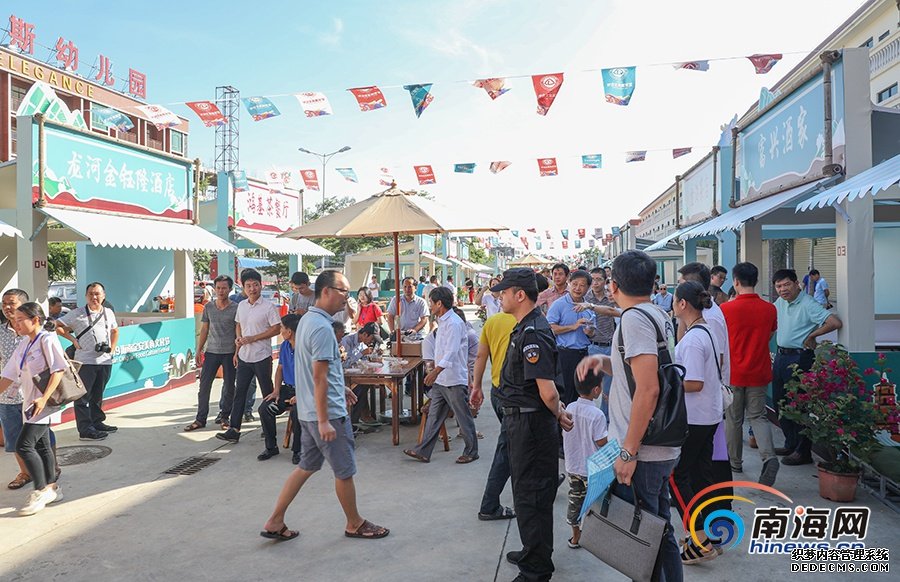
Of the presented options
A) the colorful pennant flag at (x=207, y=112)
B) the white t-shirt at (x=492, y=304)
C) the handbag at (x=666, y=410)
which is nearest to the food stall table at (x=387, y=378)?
the handbag at (x=666, y=410)

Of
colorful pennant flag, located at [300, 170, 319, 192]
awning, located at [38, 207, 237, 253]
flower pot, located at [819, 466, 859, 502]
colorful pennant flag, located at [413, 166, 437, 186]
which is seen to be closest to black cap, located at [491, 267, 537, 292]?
flower pot, located at [819, 466, 859, 502]

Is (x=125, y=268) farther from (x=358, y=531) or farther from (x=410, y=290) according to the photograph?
(x=358, y=531)

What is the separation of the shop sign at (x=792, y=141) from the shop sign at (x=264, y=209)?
1042cm

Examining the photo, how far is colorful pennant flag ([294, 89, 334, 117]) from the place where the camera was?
404 inches

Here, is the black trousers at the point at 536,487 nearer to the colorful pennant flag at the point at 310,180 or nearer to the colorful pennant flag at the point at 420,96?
the colorful pennant flag at the point at 420,96

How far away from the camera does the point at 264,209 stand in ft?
48.1

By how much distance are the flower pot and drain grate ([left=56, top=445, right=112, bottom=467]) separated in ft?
21.9

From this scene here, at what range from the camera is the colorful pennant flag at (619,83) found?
9.41 meters

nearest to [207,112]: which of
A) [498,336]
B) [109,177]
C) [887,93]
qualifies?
[109,177]

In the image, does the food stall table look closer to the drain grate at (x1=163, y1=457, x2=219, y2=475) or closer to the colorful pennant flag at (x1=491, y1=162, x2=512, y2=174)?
the drain grate at (x1=163, y1=457, x2=219, y2=475)

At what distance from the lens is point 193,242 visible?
32.4ft

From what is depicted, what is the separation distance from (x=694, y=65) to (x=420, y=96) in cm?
448

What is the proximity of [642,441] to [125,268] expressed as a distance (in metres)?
13.0

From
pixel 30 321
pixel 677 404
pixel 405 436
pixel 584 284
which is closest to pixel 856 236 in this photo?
pixel 584 284
